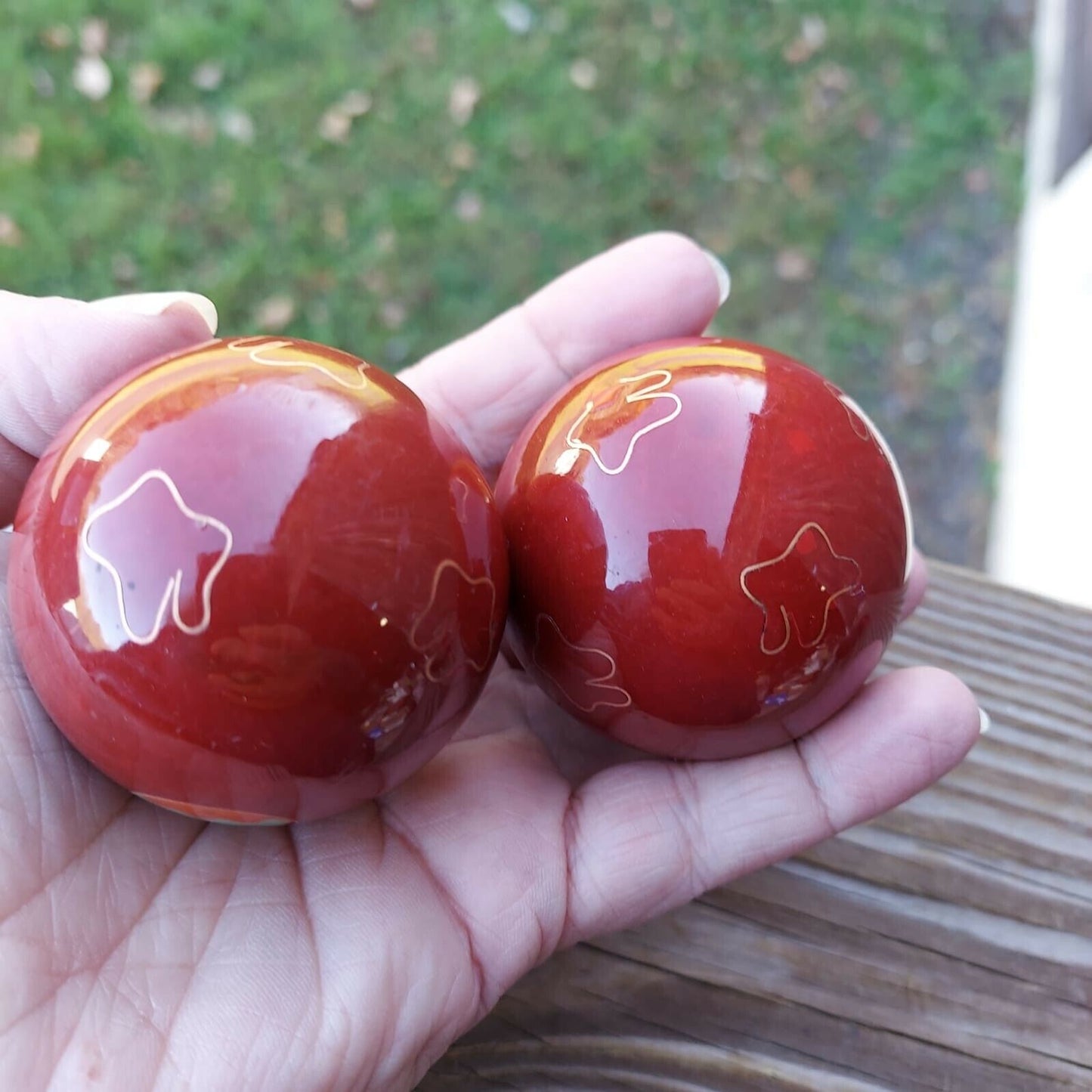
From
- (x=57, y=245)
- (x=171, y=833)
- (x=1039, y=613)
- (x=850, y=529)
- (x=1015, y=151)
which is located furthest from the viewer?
(x=1015, y=151)

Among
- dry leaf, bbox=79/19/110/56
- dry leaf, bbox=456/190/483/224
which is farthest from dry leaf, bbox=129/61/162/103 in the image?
dry leaf, bbox=456/190/483/224

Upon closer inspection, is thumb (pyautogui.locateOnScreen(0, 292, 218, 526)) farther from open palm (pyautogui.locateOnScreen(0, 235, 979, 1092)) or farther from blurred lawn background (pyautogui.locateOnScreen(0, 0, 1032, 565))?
blurred lawn background (pyautogui.locateOnScreen(0, 0, 1032, 565))

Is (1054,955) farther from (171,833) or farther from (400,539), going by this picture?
(171,833)

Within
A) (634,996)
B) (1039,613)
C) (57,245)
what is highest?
(57,245)

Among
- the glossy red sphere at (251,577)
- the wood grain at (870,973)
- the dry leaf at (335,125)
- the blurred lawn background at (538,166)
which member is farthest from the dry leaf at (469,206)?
the wood grain at (870,973)

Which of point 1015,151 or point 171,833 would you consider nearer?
point 171,833

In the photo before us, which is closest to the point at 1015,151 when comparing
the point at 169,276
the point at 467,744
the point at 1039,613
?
the point at 1039,613

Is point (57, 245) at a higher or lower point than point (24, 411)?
A: lower
